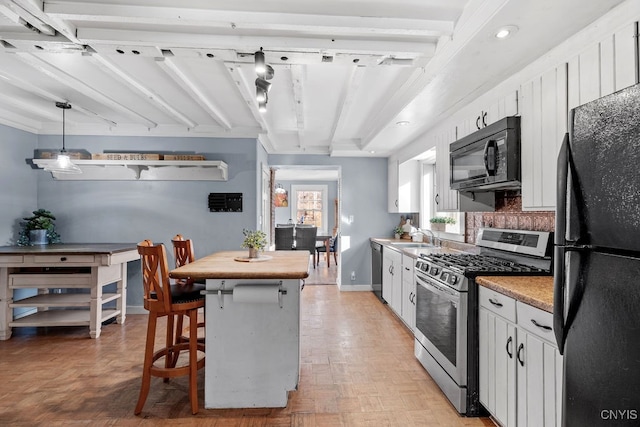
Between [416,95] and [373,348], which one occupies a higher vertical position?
[416,95]

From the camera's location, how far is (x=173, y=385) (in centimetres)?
255

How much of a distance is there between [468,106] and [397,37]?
108 centimetres

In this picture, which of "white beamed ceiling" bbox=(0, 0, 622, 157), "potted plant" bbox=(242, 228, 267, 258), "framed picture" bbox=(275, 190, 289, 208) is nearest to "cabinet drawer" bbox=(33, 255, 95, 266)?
"white beamed ceiling" bbox=(0, 0, 622, 157)

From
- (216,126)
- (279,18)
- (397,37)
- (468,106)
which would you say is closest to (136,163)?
(216,126)

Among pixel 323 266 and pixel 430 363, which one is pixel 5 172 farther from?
pixel 323 266

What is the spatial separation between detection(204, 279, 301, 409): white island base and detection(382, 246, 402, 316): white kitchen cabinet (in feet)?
6.65

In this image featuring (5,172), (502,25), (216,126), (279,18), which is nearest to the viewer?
(502,25)

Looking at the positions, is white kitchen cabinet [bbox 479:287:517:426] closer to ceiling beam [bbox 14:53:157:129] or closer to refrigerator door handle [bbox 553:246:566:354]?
refrigerator door handle [bbox 553:246:566:354]

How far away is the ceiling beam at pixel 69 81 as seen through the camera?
2.49 m

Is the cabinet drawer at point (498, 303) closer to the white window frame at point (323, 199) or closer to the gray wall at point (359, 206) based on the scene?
the gray wall at point (359, 206)

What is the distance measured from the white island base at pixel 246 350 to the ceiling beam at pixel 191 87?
5.21 feet

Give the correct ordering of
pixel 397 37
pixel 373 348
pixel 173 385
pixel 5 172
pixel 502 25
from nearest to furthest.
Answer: pixel 502 25, pixel 397 37, pixel 173 385, pixel 373 348, pixel 5 172

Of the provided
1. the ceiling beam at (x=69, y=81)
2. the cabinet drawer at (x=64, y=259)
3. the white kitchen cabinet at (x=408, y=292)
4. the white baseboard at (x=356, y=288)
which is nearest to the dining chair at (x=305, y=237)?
the white baseboard at (x=356, y=288)

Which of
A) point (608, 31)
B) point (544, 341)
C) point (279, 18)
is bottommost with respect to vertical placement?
point (544, 341)
